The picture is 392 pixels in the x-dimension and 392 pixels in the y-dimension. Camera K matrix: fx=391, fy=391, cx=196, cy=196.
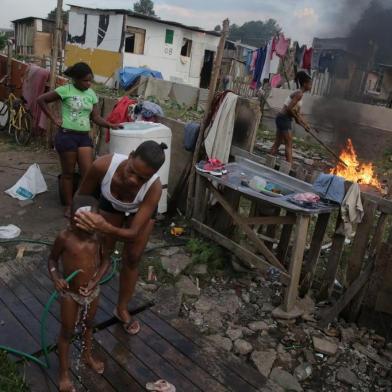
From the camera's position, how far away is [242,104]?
4.98 metres

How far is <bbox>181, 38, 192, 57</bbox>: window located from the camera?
25922 millimetres

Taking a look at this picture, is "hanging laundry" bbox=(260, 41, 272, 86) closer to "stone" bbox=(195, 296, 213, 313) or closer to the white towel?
the white towel

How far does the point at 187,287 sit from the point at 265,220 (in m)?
1.14

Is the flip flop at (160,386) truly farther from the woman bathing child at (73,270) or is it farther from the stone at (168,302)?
the stone at (168,302)

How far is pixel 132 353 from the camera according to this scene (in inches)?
121

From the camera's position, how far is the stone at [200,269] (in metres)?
4.63

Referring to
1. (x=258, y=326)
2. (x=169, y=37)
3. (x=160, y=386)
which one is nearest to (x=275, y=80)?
(x=258, y=326)

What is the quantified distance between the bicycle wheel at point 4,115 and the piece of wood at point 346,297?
914 centimetres

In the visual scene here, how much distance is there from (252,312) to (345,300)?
96 centimetres

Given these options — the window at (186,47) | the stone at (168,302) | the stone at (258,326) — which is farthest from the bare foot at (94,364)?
the window at (186,47)

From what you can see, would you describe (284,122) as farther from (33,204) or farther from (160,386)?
(160,386)

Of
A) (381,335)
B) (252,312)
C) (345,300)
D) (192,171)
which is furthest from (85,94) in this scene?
(381,335)

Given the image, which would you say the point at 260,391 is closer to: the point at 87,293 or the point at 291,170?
the point at 87,293

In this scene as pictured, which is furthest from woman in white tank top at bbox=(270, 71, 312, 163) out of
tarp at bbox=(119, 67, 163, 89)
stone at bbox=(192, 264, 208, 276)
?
tarp at bbox=(119, 67, 163, 89)
